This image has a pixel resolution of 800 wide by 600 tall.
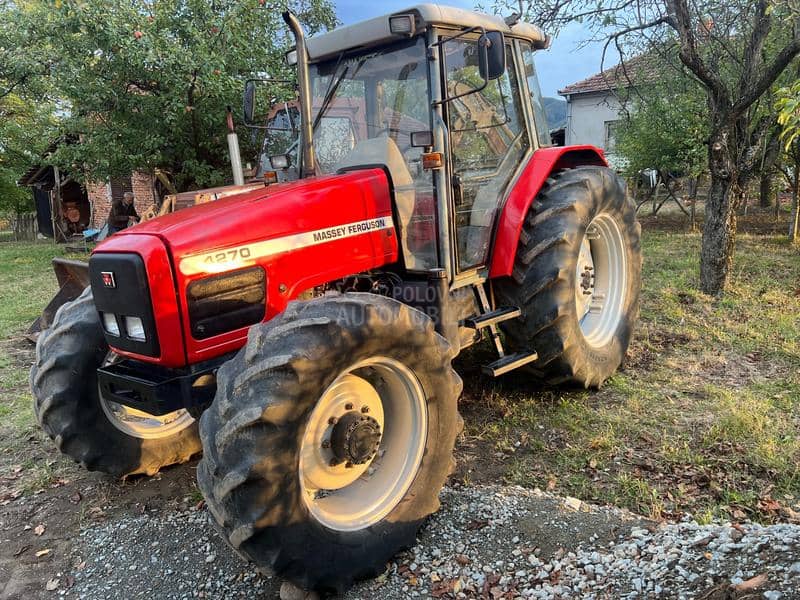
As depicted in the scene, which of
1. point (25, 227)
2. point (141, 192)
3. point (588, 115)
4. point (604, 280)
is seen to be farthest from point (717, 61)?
point (25, 227)

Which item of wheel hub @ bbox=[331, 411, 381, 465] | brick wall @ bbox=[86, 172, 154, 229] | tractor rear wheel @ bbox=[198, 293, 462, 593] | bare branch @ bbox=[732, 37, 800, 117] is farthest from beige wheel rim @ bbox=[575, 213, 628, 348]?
brick wall @ bbox=[86, 172, 154, 229]

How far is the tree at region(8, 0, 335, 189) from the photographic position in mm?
8125

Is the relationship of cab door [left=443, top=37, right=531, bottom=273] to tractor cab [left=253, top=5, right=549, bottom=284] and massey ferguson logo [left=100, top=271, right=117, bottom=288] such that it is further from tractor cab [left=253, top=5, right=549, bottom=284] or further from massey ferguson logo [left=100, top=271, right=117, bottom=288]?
massey ferguson logo [left=100, top=271, right=117, bottom=288]

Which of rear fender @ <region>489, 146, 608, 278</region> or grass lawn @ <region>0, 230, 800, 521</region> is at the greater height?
rear fender @ <region>489, 146, 608, 278</region>

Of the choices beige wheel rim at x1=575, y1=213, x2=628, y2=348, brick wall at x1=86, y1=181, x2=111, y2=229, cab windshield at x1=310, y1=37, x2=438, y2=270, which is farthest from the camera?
brick wall at x1=86, y1=181, x2=111, y2=229

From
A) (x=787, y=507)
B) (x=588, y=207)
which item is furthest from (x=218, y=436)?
(x=588, y=207)

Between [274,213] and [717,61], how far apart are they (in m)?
6.11

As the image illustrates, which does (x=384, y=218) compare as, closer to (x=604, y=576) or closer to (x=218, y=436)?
(x=218, y=436)

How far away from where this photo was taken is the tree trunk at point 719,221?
6324 mm

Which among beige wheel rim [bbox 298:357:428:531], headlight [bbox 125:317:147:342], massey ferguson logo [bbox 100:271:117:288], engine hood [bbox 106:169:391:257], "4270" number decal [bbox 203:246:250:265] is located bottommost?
beige wheel rim [bbox 298:357:428:531]

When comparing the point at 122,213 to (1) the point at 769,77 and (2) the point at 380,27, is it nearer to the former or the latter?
(2) the point at 380,27

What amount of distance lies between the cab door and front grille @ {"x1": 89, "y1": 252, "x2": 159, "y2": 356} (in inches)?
67.7

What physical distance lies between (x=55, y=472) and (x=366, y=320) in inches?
97.1

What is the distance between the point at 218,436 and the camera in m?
2.15
